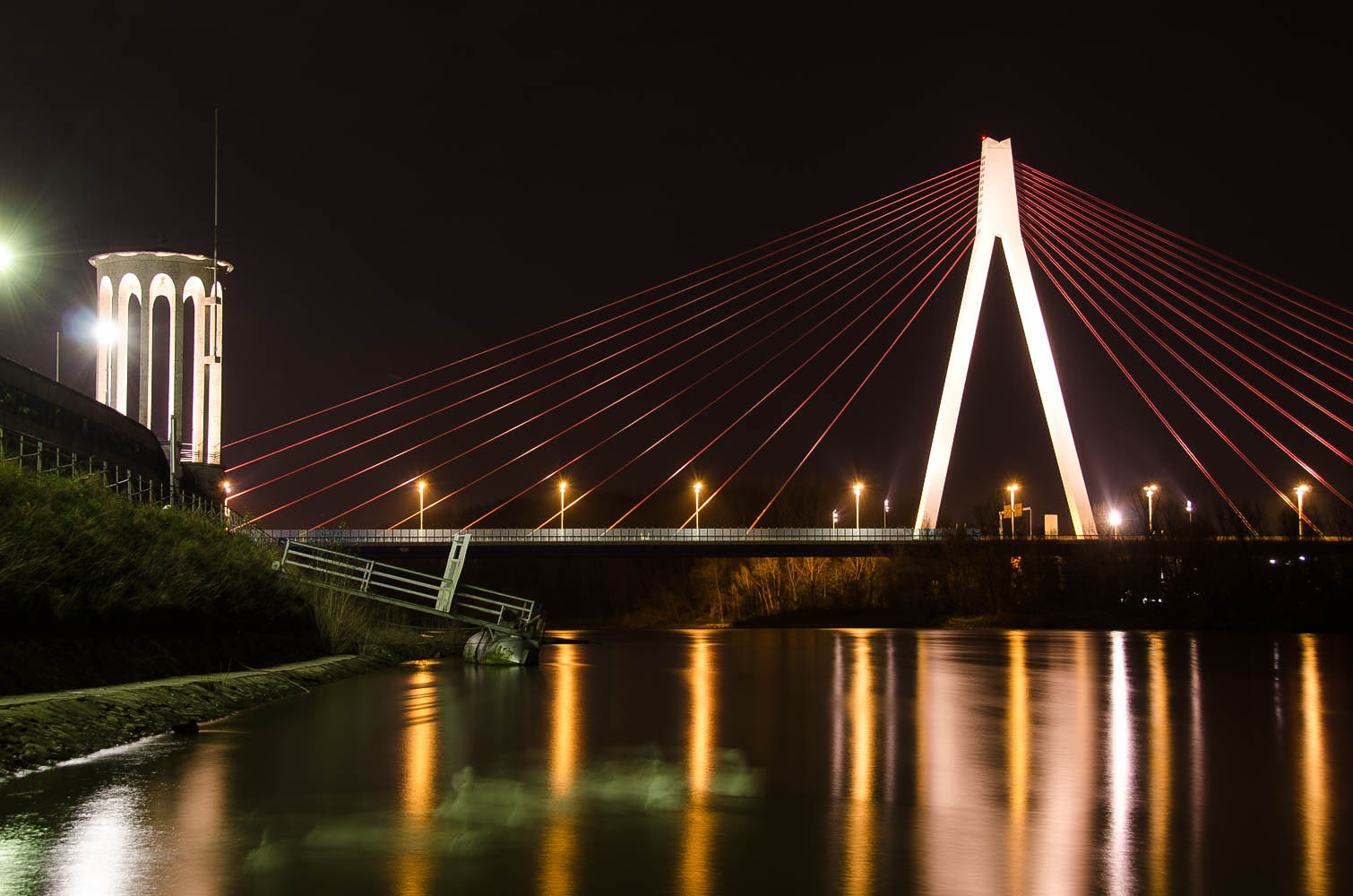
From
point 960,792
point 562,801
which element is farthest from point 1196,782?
point 562,801

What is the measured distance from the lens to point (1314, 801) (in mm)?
10070

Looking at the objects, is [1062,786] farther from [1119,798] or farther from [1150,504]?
[1150,504]

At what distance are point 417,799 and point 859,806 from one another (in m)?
3.14

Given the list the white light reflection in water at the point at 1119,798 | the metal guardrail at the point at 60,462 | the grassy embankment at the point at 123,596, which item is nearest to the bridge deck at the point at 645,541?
the metal guardrail at the point at 60,462

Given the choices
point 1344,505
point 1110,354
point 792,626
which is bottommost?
point 792,626

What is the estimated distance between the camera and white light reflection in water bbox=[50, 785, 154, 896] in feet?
22.0

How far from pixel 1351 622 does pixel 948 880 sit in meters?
58.5

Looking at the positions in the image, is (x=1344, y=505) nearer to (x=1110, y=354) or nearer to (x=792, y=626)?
(x=1110, y=354)

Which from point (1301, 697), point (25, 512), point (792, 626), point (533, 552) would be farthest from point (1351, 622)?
point (25, 512)

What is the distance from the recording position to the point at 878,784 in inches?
416

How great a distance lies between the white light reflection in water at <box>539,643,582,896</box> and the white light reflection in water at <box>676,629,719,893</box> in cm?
63

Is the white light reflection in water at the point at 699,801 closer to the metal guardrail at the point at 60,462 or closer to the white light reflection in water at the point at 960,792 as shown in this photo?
the white light reflection in water at the point at 960,792

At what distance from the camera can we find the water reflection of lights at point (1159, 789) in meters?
7.45

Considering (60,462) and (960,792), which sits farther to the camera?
(60,462)
